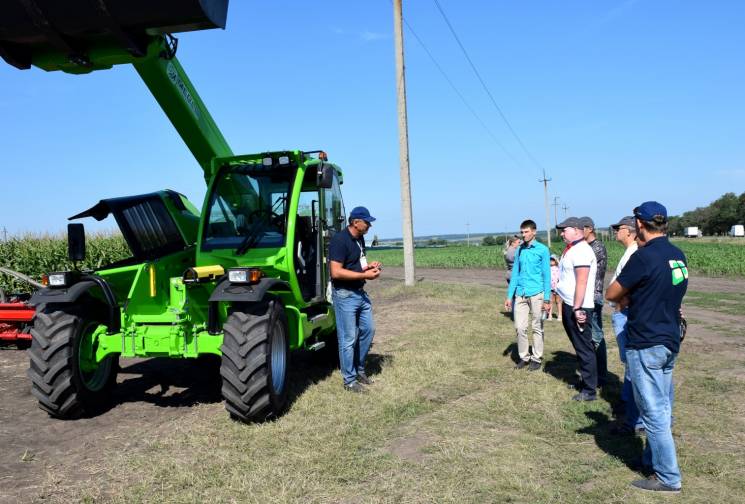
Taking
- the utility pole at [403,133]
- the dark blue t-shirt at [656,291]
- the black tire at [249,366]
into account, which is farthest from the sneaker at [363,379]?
the utility pole at [403,133]

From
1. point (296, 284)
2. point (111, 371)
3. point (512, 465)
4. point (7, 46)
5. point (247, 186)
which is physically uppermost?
point (7, 46)

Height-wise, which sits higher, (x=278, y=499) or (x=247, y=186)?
(x=247, y=186)

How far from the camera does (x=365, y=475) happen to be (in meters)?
4.18

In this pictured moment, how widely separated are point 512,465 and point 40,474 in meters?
3.69

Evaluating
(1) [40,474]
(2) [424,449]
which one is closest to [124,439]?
(1) [40,474]

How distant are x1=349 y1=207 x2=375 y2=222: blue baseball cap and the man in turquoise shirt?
7.21ft

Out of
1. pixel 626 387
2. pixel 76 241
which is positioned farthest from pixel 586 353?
pixel 76 241

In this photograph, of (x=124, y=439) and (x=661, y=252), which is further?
(x=124, y=439)

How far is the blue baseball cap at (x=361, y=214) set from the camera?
6.50 meters

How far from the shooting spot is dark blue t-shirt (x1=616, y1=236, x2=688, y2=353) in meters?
3.83

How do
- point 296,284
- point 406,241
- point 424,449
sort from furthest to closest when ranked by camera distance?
point 406,241
point 296,284
point 424,449

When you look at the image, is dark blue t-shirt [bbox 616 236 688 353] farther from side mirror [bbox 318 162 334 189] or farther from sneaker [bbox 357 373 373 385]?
sneaker [bbox 357 373 373 385]

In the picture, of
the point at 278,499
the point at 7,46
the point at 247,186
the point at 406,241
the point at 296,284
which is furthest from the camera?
the point at 406,241

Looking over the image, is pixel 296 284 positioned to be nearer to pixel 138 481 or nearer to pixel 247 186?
pixel 247 186
